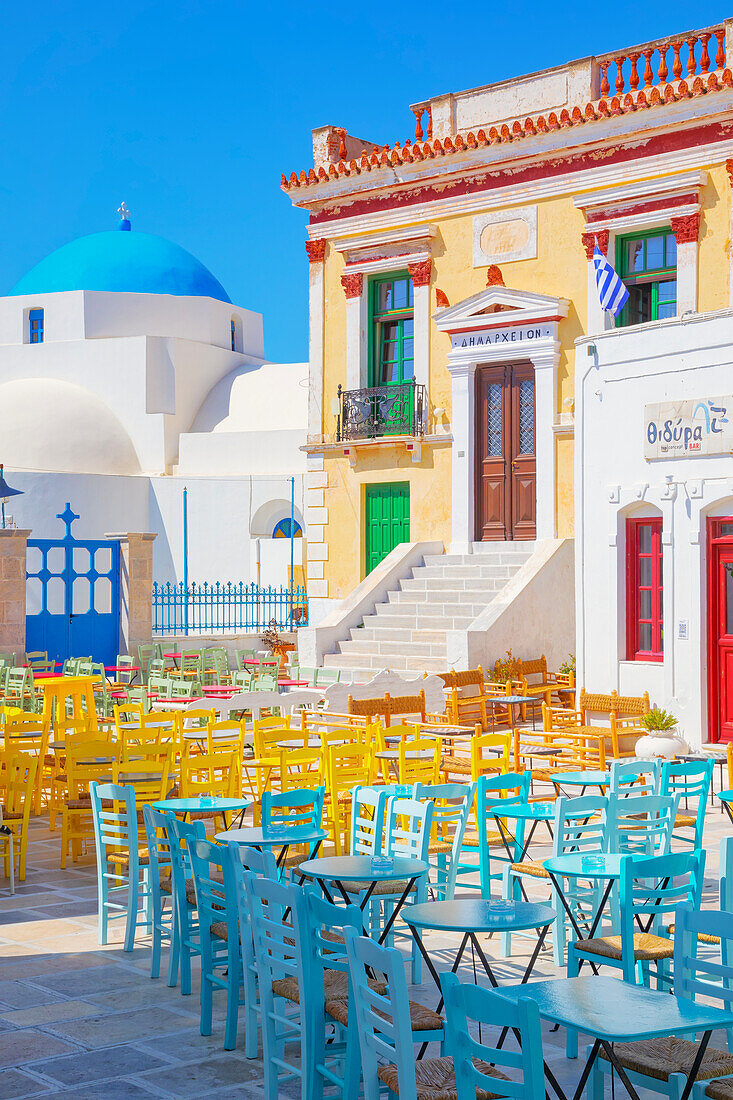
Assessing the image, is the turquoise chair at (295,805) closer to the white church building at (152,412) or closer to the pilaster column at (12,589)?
the pilaster column at (12,589)

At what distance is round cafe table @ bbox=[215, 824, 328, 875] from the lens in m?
6.57

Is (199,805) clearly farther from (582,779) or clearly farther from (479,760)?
(582,779)

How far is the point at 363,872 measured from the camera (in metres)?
5.99

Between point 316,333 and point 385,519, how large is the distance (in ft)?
11.9

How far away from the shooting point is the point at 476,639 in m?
17.7

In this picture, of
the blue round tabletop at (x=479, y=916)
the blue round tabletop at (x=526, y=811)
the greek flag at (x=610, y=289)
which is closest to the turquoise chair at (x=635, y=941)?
the blue round tabletop at (x=479, y=916)

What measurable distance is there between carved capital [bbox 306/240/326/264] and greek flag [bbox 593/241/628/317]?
19.9 ft

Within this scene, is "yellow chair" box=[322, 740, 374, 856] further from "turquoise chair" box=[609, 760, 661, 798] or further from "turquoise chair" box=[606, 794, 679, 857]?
"turquoise chair" box=[606, 794, 679, 857]

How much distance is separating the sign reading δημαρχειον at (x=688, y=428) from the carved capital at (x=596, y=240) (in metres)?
5.47

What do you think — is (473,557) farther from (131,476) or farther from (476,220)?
(131,476)

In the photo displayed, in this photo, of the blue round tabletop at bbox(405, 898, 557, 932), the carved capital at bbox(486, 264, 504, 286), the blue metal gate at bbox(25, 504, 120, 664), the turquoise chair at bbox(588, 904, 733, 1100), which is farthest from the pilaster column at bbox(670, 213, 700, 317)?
the turquoise chair at bbox(588, 904, 733, 1100)

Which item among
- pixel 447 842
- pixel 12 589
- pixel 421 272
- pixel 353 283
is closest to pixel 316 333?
pixel 353 283

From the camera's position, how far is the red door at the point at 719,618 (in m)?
14.3

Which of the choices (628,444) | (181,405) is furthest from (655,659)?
(181,405)
